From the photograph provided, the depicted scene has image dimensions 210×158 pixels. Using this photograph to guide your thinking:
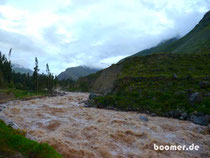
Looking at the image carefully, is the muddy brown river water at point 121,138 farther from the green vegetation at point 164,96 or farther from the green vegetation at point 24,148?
the green vegetation at point 164,96

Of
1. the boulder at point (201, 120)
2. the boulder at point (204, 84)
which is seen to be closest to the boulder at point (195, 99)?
the boulder at point (201, 120)

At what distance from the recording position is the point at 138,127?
1563 cm

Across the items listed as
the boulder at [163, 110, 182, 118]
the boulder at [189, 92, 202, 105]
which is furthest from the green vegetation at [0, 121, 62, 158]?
the boulder at [189, 92, 202, 105]

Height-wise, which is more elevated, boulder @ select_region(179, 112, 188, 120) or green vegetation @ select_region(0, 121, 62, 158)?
green vegetation @ select_region(0, 121, 62, 158)

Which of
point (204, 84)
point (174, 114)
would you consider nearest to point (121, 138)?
point (174, 114)

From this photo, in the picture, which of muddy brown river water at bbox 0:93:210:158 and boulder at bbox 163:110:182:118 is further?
boulder at bbox 163:110:182:118

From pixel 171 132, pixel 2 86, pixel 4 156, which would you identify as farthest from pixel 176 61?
pixel 2 86

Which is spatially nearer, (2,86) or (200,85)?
(200,85)

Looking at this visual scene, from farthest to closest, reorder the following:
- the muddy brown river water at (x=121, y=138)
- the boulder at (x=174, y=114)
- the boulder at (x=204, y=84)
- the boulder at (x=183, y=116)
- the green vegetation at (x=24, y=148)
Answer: the boulder at (x=204, y=84) → the boulder at (x=174, y=114) → the boulder at (x=183, y=116) → the muddy brown river water at (x=121, y=138) → the green vegetation at (x=24, y=148)

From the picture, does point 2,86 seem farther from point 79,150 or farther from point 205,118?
point 205,118

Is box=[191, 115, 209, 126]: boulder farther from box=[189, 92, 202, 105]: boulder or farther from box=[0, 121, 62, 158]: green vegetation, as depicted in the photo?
box=[0, 121, 62, 158]: green vegetation

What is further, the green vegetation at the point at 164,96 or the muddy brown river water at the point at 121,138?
the green vegetation at the point at 164,96

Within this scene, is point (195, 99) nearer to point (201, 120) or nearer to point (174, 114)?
point (174, 114)

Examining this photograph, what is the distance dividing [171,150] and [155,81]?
948 inches
